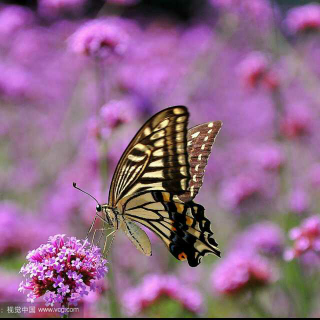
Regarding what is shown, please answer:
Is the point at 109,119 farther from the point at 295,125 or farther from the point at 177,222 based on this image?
the point at 295,125

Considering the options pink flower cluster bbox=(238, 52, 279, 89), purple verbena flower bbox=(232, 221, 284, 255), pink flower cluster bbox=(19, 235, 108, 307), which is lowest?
pink flower cluster bbox=(19, 235, 108, 307)

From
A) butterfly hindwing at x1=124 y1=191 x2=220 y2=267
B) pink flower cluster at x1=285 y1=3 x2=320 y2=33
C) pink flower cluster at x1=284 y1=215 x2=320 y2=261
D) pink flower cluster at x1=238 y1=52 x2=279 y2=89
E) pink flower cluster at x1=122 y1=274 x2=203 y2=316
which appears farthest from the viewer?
pink flower cluster at x1=238 y1=52 x2=279 y2=89

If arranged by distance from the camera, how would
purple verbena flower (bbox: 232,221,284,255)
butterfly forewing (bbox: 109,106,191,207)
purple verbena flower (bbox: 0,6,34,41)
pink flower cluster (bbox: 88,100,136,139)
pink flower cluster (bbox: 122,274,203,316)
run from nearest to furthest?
1. butterfly forewing (bbox: 109,106,191,207)
2. pink flower cluster (bbox: 122,274,203,316)
3. pink flower cluster (bbox: 88,100,136,139)
4. purple verbena flower (bbox: 232,221,284,255)
5. purple verbena flower (bbox: 0,6,34,41)

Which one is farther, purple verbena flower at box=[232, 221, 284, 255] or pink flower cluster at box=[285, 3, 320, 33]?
pink flower cluster at box=[285, 3, 320, 33]

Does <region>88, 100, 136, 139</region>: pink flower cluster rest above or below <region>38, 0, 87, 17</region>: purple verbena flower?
below

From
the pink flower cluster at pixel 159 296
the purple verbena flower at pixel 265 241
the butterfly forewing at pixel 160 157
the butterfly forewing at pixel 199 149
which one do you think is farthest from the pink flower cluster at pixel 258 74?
the butterfly forewing at pixel 160 157

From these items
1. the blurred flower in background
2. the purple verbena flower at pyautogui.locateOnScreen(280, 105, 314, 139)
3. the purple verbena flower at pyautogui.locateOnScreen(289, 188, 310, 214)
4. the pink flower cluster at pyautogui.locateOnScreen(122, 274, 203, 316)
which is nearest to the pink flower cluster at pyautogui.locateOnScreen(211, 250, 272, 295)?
the blurred flower in background

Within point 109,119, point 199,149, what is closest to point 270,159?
point 109,119

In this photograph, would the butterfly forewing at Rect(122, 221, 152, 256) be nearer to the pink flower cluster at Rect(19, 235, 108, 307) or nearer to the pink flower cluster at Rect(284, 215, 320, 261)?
the pink flower cluster at Rect(19, 235, 108, 307)
